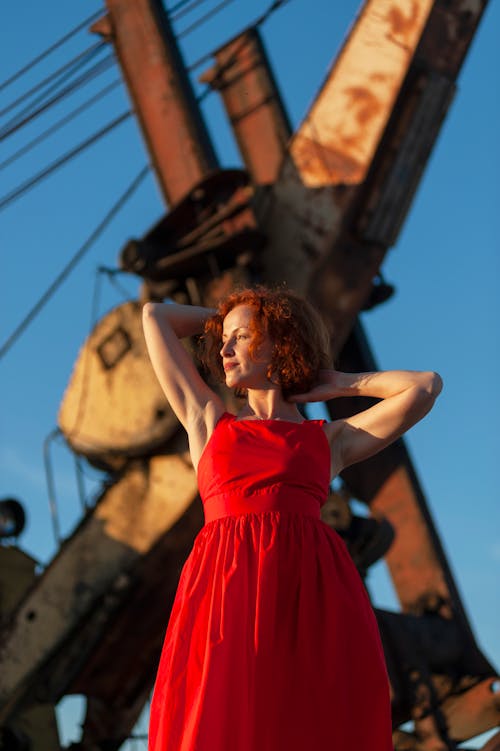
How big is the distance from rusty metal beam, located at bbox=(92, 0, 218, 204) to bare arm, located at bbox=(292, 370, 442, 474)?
4177 mm

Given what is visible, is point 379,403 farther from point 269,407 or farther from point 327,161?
point 327,161

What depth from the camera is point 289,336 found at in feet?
10.0

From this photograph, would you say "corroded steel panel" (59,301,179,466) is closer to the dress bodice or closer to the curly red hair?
the curly red hair

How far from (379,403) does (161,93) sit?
4750mm

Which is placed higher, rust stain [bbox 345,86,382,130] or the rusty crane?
rust stain [bbox 345,86,382,130]

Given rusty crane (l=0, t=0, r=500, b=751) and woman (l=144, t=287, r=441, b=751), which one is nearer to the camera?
woman (l=144, t=287, r=441, b=751)

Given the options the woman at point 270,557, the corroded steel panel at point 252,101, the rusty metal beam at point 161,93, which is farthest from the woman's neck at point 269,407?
the corroded steel panel at point 252,101

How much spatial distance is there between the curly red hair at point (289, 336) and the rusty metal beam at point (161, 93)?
4.03 meters

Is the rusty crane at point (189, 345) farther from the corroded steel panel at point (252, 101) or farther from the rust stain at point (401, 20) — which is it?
the corroded steel panel at point (252, 101)

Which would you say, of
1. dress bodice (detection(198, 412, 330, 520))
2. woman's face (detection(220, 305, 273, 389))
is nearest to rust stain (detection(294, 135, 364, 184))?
woman's face (detection(220, 305, 273, 389))

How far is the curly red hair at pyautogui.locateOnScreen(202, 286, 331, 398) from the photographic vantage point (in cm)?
306

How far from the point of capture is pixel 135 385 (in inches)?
263

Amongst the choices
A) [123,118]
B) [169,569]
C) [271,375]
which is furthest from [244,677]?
[123,118]

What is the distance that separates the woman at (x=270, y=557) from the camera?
265 cm
